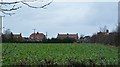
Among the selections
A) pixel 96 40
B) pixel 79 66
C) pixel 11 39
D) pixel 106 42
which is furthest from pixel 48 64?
pixel 96 40

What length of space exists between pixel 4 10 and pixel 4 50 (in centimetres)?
140

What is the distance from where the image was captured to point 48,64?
37.2 ft

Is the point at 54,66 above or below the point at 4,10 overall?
below

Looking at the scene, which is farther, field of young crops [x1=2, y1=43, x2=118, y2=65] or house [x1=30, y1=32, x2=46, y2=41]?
house [x1=30, y1=32, x2=46, y2=41]

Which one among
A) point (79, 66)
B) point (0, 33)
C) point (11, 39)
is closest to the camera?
point (0, 33)

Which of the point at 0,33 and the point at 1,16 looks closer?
the point at 1,16

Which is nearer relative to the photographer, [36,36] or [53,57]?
[53,57]

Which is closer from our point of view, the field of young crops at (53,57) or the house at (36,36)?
the field of young crops at (53,57)

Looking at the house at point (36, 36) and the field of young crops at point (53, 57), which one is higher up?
the field of young crops at point (53, 57)

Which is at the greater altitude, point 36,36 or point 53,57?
point 53,57

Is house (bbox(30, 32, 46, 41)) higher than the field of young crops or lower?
lower

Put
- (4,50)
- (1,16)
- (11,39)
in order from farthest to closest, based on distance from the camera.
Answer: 1. (11,39)
2. (4,50)
3. (1,16)

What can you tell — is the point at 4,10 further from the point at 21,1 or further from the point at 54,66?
the point at 54,66

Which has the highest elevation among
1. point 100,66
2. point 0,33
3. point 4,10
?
point 4,10
